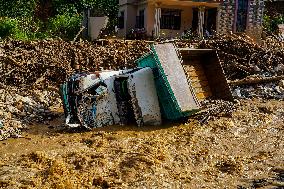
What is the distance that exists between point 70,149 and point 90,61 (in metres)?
7.24

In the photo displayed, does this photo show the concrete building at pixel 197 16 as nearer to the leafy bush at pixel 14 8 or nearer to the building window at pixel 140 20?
the building window at pixel 140 20

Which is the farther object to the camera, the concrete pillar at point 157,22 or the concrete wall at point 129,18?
the concrete wall at point 129,18

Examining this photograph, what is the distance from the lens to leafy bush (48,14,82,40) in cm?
2375

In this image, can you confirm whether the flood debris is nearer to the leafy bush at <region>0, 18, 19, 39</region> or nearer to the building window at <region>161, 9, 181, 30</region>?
the leafy bush at <region>0, 18, 19, 39</region>

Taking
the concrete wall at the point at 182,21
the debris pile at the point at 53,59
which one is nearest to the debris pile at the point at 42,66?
the debris pile at the point at 53,59

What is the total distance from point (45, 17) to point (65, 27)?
6236 mm

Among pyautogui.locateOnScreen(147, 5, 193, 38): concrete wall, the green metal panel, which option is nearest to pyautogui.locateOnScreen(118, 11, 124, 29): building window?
pyautogui.locateOnScreen(147, 5, 193, 38): concrete wall

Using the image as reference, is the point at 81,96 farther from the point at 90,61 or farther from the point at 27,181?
the point at 90,61

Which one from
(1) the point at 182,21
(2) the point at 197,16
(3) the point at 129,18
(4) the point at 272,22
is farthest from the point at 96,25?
(4) the point at 272,22

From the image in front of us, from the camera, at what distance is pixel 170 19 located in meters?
26.5

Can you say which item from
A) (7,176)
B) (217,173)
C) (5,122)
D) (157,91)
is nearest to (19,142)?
(5,122)

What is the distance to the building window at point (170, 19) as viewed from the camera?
26.3 metres

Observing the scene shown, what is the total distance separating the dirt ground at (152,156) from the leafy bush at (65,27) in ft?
42.0

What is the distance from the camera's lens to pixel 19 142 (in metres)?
9.93
